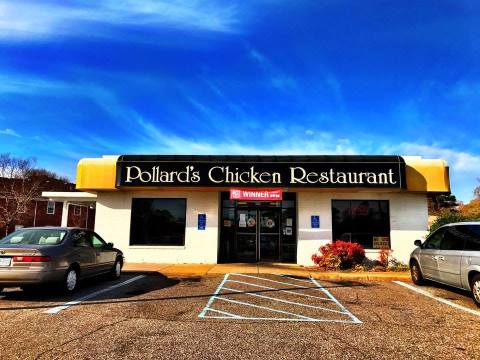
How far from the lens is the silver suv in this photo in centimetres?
798

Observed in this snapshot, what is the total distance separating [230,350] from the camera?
4961 mm

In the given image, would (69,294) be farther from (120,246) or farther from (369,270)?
(369,270)

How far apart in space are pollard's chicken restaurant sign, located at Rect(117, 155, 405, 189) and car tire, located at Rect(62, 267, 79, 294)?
575cm

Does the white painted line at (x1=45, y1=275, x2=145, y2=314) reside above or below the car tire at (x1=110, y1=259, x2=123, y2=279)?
below

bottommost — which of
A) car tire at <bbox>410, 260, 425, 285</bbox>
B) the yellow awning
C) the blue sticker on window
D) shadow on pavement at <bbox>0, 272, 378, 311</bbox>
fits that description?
shadow on pavement at <bbox>0, 272, 378, 311</bbox>

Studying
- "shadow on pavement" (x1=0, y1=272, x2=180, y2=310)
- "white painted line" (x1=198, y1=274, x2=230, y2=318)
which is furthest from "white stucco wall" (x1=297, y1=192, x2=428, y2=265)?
"shadow on pavement" (x1=0, y1=272, x2=180, y2=310)

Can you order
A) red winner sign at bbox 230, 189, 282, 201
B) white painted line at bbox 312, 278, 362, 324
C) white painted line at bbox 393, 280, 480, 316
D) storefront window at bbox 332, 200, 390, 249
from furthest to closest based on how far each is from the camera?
storefront window at bbox 332, 200, 390, 249, red winner sign at bbox 230, 189, 282, 201, white painted line at bbox 393, 280, 480, 316, white painted line at bbox 312, 278, 362, 324

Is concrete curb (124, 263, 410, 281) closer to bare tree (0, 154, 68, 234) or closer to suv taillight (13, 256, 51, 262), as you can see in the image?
suv taillight (13, 256, 51, 262)

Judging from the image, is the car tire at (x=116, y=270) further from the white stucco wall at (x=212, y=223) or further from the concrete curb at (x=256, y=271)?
the white stucco wall at (x=212, y=223)

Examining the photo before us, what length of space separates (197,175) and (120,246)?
14.4ft

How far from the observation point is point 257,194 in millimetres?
14344

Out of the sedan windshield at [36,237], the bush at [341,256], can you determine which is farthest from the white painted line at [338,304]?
the sedan windshield at [36,237]

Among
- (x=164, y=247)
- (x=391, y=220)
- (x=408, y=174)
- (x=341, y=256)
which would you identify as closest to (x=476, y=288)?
(x=341, y=256)

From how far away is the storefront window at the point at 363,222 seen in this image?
1493 centimetres
